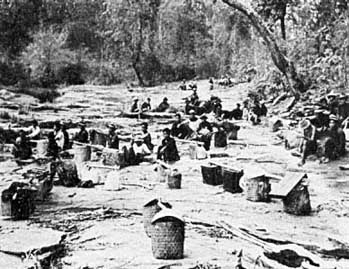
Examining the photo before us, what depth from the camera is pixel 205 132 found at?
17688 mm

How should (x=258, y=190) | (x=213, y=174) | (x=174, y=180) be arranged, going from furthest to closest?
(x=213, y=174), (x=174, y=180), (x=258, y=190)

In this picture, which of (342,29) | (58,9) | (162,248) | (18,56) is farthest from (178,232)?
(58,9)

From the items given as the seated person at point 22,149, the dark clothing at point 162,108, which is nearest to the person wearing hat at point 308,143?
the seated person at point 22,149

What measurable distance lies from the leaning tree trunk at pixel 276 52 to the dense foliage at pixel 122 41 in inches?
323

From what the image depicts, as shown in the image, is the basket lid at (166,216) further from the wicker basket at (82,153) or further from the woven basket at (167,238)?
the wicker basket at (82,153)

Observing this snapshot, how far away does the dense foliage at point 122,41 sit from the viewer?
Result: 150 feet

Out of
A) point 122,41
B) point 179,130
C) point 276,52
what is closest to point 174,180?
point 179,130

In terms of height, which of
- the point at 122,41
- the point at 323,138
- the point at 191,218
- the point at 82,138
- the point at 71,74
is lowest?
the point at 191,218

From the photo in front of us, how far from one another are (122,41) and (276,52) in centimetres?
2696

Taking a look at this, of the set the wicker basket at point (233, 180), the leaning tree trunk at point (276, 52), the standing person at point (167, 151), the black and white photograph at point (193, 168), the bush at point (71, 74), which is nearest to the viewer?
the black and white photograph at point (193, 168)

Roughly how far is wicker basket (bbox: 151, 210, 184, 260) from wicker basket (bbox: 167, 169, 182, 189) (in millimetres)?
4687

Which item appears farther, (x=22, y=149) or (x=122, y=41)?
(x=122, y=41)

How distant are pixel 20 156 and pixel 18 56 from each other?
33.2 meters

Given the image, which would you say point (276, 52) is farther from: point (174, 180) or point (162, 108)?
point (174, 180)
